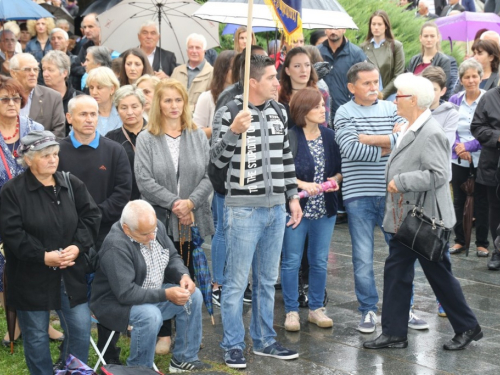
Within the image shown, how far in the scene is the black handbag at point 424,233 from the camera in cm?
719

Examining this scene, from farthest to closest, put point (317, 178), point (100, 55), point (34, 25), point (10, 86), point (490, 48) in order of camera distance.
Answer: point (34, 25) → point (490, 48) → point (100, 55) → point (317, 178) → point (10, 86)

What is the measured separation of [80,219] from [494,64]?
6.84 m

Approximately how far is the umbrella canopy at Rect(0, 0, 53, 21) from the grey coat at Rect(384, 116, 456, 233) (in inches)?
251

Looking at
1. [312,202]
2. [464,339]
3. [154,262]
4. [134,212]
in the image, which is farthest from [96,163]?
[464,339]

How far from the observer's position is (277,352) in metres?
7.32

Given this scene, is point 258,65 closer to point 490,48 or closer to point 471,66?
point 471,66

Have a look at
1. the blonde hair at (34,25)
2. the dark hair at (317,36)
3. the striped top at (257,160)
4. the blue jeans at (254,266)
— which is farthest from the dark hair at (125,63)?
the blonde hair at (34,25)

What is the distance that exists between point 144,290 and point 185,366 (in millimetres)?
717

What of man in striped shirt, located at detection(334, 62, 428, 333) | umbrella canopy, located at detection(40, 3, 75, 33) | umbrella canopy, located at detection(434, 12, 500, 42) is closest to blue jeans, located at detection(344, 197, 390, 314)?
Result: man in striped shirt, located at detection(334, 62, 428, 333)

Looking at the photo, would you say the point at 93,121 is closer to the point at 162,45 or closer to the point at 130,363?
the point at 130,363

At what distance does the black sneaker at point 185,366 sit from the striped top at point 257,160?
123 cm

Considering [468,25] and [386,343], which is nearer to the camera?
[386,343]

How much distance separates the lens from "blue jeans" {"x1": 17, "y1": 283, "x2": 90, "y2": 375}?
6742 mm

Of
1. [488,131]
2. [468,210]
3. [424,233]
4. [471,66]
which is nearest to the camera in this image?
[424,233]
